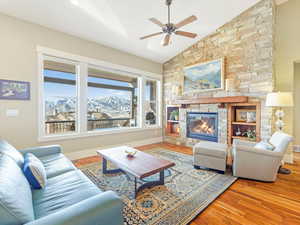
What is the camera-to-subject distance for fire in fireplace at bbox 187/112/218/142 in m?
4.18

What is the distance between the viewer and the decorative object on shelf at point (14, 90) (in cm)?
272

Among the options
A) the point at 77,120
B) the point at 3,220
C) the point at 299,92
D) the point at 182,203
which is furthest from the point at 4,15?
the point at 299,92

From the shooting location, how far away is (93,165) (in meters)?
3.13

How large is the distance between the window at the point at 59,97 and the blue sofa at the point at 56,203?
2.16 meters

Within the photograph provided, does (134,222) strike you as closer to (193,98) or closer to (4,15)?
(193,98)

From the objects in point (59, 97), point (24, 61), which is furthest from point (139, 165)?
point (24, 61)

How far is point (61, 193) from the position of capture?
1389mm

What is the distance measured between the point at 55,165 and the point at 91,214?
4.83 ft

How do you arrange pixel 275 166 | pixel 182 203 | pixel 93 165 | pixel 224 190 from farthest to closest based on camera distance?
1. pixel 93 165
2. pixel 275 166
3. pixel 224 190
4. pixel 182 203

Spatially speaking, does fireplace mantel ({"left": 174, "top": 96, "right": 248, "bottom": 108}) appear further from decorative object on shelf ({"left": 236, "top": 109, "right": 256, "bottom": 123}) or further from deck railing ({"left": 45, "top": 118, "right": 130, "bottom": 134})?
deck railing ({"left": 45, "top": 118, "right": 130, "bottom": 134})

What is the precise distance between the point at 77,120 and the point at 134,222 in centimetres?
286

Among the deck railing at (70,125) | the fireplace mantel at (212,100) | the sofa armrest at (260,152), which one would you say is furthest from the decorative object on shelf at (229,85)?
the deck railing at (70,125)

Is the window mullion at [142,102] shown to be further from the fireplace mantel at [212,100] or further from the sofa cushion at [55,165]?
the sofa cushion at [55,165]

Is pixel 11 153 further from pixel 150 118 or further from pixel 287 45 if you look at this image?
pixel 287 45
